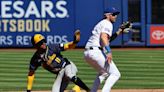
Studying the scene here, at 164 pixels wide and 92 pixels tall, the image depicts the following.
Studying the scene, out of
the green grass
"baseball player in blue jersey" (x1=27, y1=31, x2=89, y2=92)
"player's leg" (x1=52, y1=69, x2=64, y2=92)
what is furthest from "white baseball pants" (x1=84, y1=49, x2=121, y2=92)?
the green grass

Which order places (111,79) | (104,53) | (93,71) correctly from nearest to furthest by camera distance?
(111,79) < (104,53) < (93,71)

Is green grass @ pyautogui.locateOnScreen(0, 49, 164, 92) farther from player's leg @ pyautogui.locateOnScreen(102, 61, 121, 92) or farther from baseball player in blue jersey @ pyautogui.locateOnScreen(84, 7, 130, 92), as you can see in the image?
player's leg @ pyautogui.locateOnScreen(102, 61, 121, 92)

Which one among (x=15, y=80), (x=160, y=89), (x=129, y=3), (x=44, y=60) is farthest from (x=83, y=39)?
(x=44, y=60)

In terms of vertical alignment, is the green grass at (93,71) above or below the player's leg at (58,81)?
below

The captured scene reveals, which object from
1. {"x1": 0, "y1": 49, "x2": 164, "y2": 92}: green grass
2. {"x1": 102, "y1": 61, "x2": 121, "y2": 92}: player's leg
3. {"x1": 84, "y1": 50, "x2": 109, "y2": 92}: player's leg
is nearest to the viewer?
{"x1": 102, "y1": 61, "x2": 121, "y2": 92}: player's leg

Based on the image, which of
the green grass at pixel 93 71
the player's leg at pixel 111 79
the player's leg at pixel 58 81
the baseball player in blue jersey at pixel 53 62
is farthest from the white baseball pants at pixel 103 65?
the green grass at pixel 93 71

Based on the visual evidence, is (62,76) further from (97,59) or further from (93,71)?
(93,71)

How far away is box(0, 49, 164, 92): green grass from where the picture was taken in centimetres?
1184

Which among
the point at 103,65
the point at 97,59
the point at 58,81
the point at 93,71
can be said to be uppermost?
the point at 97,59

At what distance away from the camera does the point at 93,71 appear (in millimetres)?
14398

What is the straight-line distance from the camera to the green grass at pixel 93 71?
38.8 ft

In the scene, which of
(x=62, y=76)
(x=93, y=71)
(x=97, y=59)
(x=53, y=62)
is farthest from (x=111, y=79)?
(x=93, y=71)

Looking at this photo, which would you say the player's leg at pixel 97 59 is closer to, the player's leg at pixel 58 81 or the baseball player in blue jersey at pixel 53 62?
the baseball player in blue jersey at pixel 53 62

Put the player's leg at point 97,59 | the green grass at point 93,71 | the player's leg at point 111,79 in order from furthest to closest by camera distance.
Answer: the green grass at point 93,71
the player's leg at point 97,59
the player's leg at point 111,79
